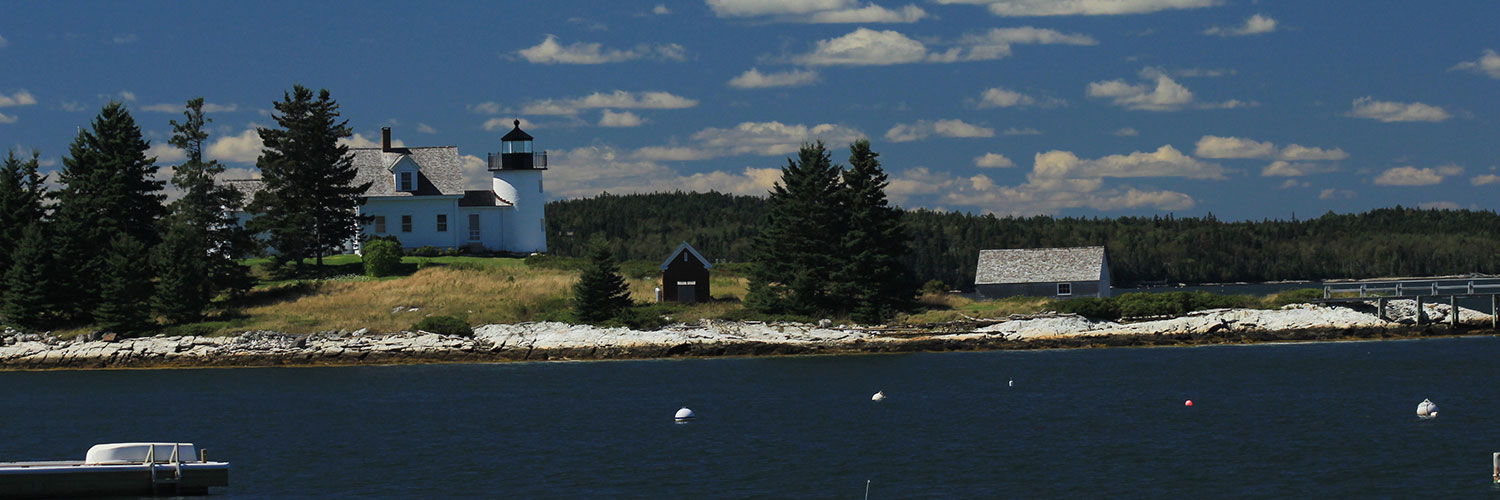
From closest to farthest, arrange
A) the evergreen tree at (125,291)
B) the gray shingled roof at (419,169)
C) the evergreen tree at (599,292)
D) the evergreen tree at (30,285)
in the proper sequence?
the evergreen tree at (599,292)
the evergreen tree at (125,291)
the evergreen tree at (30,285)
the gray shingled roof at (419,169)

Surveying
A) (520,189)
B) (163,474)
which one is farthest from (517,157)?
(163,474)

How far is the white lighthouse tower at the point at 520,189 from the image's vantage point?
80.9 m

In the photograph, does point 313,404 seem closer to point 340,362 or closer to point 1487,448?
point 340,362

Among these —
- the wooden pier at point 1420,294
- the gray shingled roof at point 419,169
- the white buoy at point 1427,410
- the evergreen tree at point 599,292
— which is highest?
the gray shingled roof at point 419,169

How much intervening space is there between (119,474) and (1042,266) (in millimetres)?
57952

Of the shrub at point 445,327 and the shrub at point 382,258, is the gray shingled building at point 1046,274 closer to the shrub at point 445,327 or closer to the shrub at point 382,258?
the shrub at point 445,327

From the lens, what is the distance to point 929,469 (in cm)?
3266

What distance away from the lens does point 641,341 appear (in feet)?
207

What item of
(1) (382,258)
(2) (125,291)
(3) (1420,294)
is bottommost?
(3) (1420,294)

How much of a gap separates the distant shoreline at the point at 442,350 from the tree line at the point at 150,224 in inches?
88.4

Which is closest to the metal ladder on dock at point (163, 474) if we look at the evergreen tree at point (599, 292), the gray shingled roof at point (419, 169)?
the evergreen tree at point (599, 292)

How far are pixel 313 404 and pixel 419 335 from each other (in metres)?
15.5

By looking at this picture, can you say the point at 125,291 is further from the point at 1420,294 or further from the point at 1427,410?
the point at 1420,294

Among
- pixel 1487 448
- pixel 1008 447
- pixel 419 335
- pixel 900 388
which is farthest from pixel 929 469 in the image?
pixel 419 335
